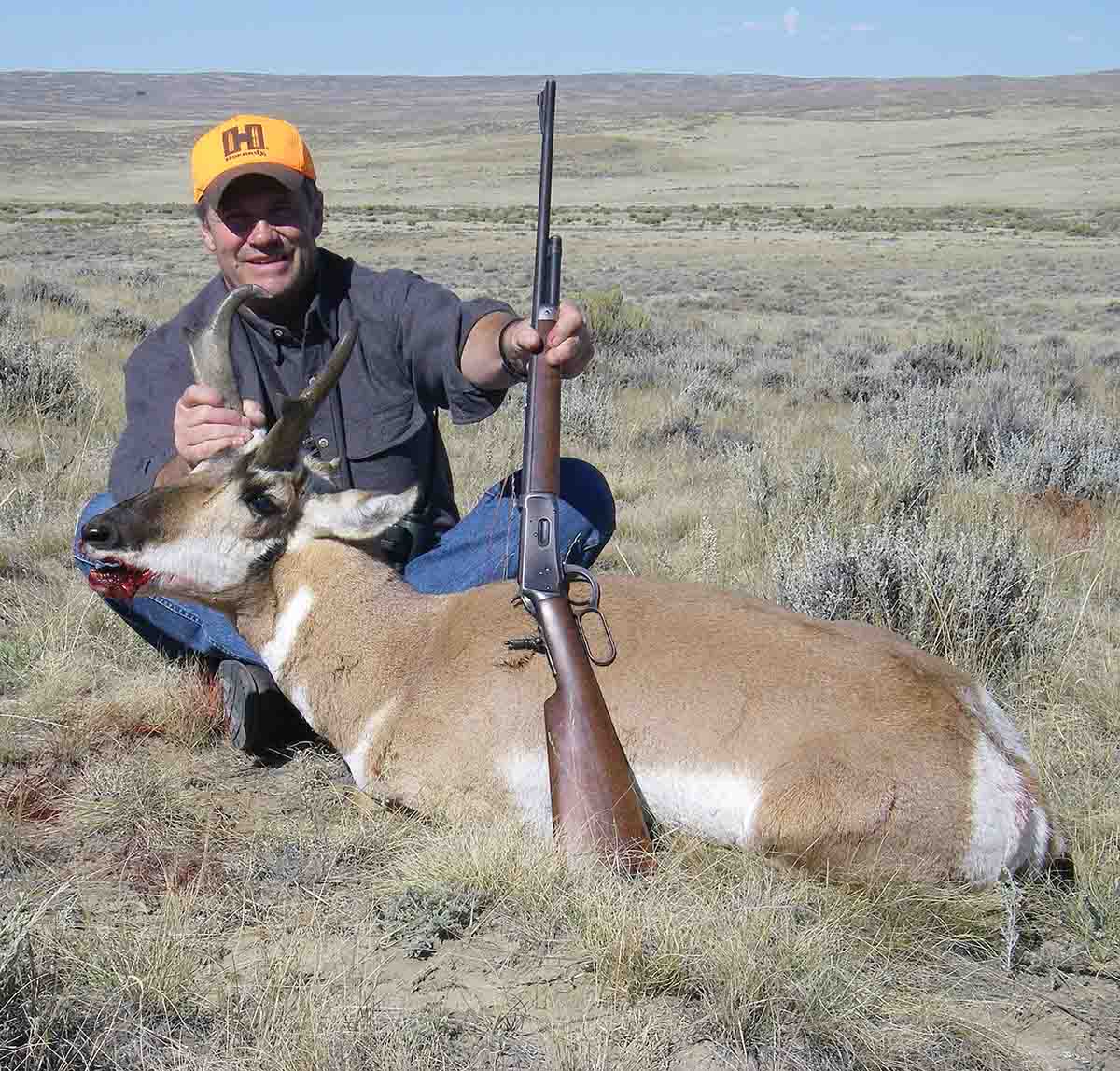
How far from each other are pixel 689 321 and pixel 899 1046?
18383 millimetres

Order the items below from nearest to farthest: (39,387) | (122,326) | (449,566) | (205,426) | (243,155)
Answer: (205,426), (243,155), (449,566), (39,387), (122,326)

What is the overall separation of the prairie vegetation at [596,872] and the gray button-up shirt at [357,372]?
1100 mm

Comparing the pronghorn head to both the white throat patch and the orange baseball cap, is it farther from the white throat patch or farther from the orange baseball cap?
the orange baseball cap

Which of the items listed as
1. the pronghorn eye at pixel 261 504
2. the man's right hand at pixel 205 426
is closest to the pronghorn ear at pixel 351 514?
the pronghorn eye at pixel 261 504

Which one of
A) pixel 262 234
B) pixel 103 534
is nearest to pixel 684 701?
pixel 103 534

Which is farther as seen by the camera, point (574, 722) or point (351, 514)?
point (351, 514)

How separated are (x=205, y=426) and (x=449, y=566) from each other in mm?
1274

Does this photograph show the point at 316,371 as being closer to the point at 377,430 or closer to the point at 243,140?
the point at 377,430

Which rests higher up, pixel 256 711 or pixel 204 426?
pixel 204 426

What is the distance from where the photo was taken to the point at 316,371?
16.6ft

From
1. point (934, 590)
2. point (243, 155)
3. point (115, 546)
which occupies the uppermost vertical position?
point (243, 155)

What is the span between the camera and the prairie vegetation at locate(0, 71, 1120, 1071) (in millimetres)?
2779

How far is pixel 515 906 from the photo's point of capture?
3326mm

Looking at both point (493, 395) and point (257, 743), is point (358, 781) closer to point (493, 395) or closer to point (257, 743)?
point (257, 743)
